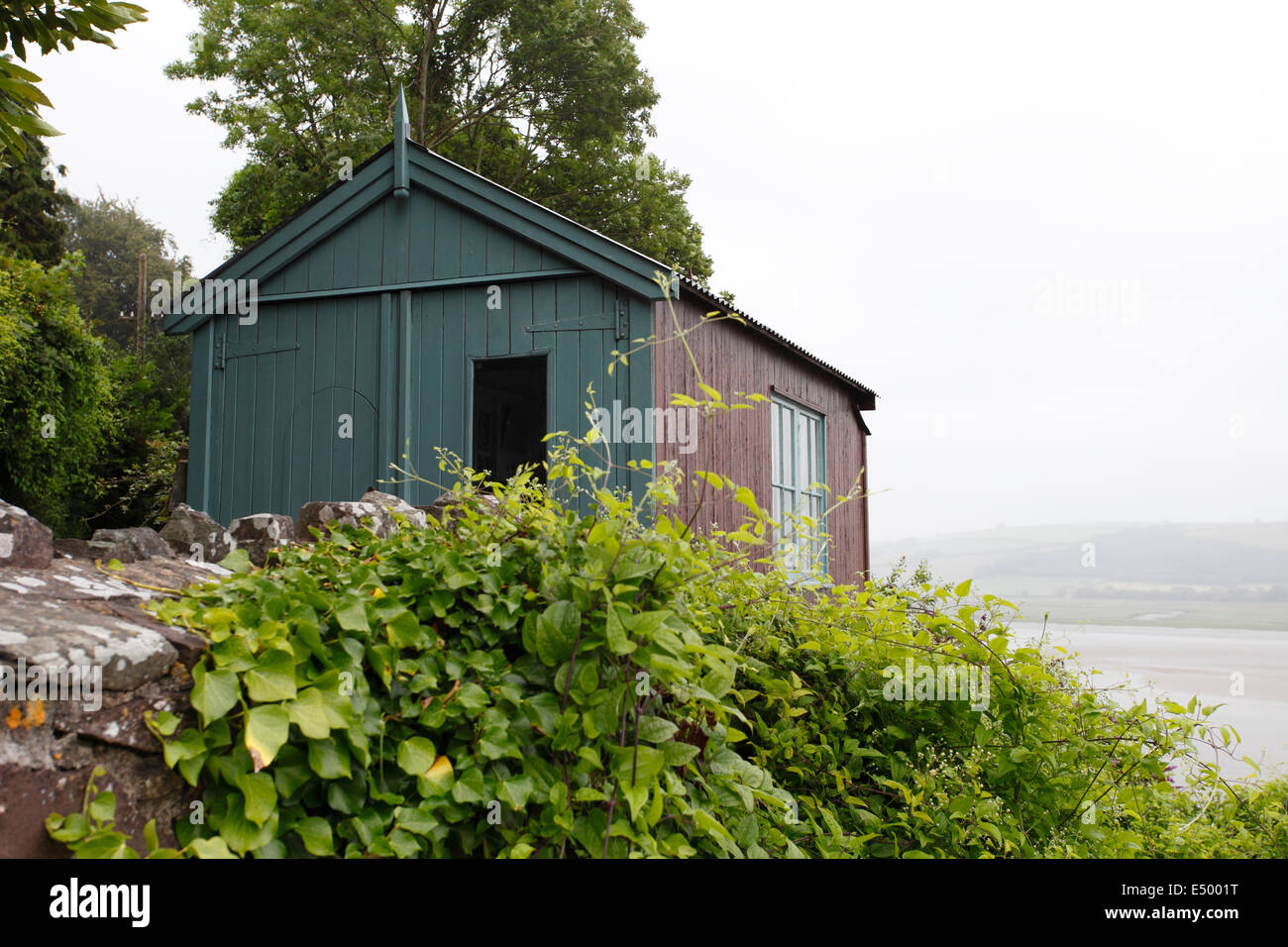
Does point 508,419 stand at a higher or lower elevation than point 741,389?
higher

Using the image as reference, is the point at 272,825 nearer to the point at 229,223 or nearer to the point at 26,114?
the point at 26,114

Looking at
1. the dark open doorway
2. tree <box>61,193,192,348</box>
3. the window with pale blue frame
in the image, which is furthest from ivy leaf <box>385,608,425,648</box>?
tree <box>61,193,192,348</box>

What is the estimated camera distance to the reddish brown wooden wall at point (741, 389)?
789 centimetres

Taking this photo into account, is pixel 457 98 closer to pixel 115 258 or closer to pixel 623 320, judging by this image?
pixel 623 320

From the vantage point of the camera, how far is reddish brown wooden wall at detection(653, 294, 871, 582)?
789 cm

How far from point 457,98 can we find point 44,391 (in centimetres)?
1321

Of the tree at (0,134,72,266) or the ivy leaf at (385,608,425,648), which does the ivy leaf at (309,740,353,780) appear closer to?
the ivy leaf at (385,608,425,648)

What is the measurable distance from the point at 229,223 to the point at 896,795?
72.4ft

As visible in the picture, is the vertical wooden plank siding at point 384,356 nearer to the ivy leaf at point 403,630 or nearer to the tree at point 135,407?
the tree at point 135,407

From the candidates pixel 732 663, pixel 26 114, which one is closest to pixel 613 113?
pixel 26 114

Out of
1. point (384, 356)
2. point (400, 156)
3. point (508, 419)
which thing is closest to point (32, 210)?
point (508, 419)

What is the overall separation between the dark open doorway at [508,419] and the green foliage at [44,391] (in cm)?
579

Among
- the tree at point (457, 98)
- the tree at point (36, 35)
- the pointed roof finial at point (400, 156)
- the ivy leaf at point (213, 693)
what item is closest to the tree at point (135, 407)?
the pointed roof finial at point (400, 156)

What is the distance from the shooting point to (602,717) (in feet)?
7.11
